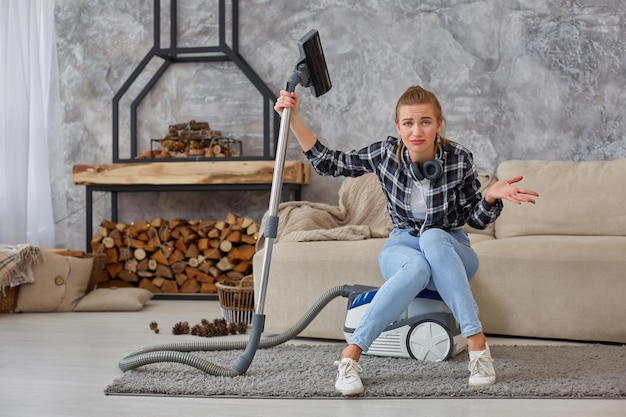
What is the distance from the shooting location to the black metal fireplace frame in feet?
14.8

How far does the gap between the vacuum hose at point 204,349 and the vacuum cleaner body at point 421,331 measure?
0.49 ft

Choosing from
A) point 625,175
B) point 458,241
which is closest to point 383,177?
point 458,241

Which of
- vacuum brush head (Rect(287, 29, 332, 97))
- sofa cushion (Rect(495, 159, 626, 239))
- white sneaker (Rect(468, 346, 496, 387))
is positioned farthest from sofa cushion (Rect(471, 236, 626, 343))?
vacuum brush head (Rect(287, 29, 332, 97))

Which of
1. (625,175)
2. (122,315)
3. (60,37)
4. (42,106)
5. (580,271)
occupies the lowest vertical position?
(122,315)

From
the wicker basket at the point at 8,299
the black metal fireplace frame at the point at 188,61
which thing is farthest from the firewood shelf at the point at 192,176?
the wicker basket at the point at 8,299

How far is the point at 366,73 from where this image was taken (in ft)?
14.8

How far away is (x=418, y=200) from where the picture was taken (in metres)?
2.36

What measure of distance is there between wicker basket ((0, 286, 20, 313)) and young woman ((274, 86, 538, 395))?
6.77ft

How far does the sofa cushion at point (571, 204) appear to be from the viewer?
332 centimetres

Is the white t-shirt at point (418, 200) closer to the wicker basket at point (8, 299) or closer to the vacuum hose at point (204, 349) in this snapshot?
the vacuum hose at point (204, 349)

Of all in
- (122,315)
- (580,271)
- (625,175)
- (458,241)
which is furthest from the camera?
(122,315)

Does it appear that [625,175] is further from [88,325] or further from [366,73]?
[88,325]

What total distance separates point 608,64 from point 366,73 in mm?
1337

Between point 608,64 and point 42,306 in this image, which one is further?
point 608,64
